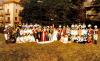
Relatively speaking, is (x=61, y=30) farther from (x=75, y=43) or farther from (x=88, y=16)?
(x=88, y=16)

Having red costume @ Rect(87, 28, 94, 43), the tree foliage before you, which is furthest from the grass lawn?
the tree foliage

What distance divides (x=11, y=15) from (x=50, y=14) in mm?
39512

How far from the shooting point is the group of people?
26.0 meters

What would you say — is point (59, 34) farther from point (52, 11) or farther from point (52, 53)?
point (52, 11)

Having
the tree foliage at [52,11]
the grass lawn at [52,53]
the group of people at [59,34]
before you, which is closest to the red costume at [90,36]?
the group of people at [59,34]

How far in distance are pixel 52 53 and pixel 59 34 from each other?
15.2 ft

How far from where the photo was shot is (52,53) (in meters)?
22.6

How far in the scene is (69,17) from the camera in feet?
133

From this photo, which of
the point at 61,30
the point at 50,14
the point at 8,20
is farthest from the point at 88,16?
the point at 8,20

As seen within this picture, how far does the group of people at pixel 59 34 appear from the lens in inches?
1022

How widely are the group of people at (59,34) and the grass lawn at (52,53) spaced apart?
1955 mm

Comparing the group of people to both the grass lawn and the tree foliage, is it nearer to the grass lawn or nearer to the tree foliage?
the grass lawn

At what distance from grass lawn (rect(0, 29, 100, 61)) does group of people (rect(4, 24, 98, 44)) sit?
1955mm

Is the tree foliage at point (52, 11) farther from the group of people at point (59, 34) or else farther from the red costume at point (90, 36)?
the red costume at point (90, 36)
